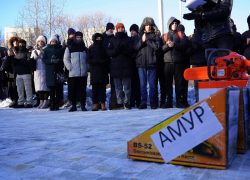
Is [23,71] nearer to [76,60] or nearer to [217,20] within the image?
[76,60]

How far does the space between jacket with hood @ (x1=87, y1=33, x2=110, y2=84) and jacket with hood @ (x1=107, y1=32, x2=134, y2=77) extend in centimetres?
24

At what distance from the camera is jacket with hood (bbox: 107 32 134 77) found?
6793mm

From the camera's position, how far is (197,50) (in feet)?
21.3

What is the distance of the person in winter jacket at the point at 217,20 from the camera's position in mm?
3958

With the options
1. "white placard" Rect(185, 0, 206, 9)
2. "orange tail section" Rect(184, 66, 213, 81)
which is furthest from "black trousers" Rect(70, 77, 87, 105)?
"white placard" Rect(185, 0, 206, 9)

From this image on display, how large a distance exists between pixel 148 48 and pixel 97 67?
1.40 metres

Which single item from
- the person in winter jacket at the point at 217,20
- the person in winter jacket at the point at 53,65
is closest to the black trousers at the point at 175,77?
the person in winter jacket at the point at 217,20

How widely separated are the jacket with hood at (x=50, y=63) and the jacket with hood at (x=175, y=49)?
295 centimetres

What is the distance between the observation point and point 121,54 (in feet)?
22.7

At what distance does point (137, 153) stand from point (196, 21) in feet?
8.99

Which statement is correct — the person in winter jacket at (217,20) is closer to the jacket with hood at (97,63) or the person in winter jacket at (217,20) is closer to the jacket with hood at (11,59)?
the jacket with hood at (97,63)

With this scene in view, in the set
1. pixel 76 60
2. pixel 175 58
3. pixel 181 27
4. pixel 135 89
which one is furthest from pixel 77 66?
pixel 181 27

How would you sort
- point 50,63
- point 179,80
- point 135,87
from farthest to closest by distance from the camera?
point 50,63 → point 135,87 → point 179,80

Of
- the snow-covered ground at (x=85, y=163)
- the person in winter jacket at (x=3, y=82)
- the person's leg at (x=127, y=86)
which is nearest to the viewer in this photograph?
the snow-covered ground at (x=85, y=163)
